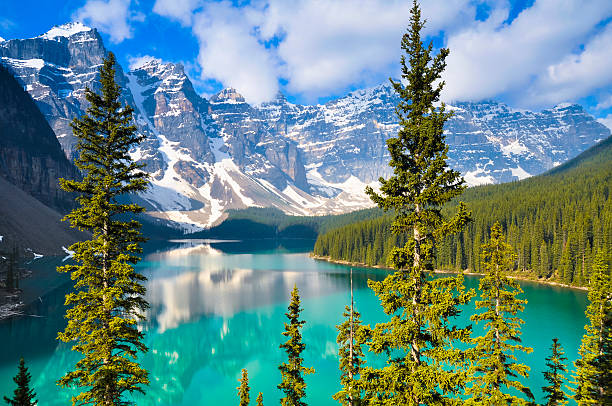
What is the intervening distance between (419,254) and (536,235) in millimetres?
109866

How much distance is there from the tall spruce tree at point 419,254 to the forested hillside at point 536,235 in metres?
61.6

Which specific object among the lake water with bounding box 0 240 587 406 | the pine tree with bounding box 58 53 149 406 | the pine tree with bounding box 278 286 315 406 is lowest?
the lake water with bounding box 0 240 587 406

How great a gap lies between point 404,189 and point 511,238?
375 ft

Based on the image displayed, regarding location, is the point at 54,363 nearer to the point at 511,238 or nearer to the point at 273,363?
the point at 273,363

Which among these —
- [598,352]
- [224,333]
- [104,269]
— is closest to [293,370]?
[104,269]

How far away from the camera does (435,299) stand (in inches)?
476

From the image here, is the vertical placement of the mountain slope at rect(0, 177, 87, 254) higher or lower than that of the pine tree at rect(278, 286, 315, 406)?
higher

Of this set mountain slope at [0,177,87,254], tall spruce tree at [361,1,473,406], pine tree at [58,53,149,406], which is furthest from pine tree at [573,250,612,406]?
mountain slope at [0,177,87,254]

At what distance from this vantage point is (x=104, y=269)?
52.5ft

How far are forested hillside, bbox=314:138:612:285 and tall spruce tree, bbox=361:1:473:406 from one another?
6161 cm

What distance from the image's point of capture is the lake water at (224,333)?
129ft

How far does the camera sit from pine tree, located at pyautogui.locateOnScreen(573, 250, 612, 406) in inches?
768

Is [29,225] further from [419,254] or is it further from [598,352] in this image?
[598,352]

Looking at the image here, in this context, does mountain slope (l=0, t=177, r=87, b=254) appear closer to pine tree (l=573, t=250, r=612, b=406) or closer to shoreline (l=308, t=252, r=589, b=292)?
shoreline (l=308, t=252, r=589, b=292)
